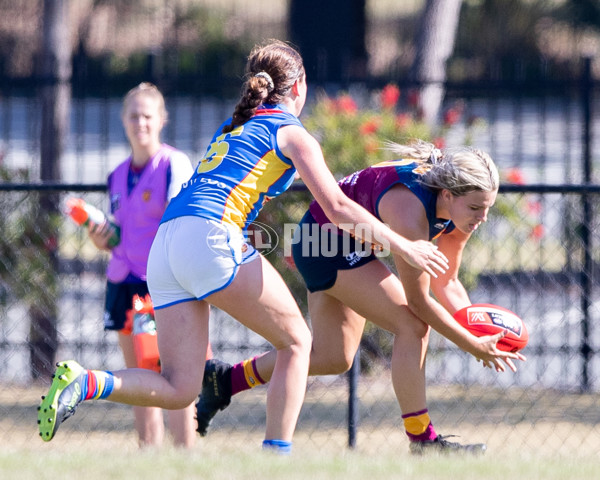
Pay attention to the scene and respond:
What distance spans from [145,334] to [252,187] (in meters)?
1.17

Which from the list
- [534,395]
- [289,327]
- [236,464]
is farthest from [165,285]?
[534,395]

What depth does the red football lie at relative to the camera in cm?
473

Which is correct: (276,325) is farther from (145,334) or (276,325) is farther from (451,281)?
(451,281)

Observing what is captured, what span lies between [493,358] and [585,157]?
11.0 feet

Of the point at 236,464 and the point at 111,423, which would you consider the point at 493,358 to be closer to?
the point at 236,464

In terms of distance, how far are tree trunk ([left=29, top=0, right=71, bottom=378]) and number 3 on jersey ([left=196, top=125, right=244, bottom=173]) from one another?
3.32m

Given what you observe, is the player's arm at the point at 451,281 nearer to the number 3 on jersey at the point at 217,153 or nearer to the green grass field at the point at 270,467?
the green grass field at the point at 270,467

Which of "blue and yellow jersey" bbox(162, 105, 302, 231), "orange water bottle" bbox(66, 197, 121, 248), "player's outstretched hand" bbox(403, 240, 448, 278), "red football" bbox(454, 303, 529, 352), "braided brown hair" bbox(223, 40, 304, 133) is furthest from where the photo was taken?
"orange water bottle" bbox(66, 197, 121, 248)

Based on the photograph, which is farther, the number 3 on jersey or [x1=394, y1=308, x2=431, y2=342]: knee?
[x1=394, y1=308, x2=431, y2=342]: knee

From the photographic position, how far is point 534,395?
7234 millimetres

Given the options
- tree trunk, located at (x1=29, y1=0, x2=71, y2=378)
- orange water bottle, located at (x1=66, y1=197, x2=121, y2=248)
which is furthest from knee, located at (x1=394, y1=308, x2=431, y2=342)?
tree trunk, located at (x1=29, y1=0, x2=71, y2=378)

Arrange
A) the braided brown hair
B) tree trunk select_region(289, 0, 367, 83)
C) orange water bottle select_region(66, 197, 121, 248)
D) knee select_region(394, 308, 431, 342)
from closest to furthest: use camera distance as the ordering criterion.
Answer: the braided brown hair, knee select_region(394, 308, 431, 342), orange water bottle select_region(66, 197, 121, 248), tree trunk select_region(289, 0, 367, 83)

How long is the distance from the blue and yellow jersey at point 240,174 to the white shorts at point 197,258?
0.18 feet

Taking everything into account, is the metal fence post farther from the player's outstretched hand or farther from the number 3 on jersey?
the number 3 on jersey
